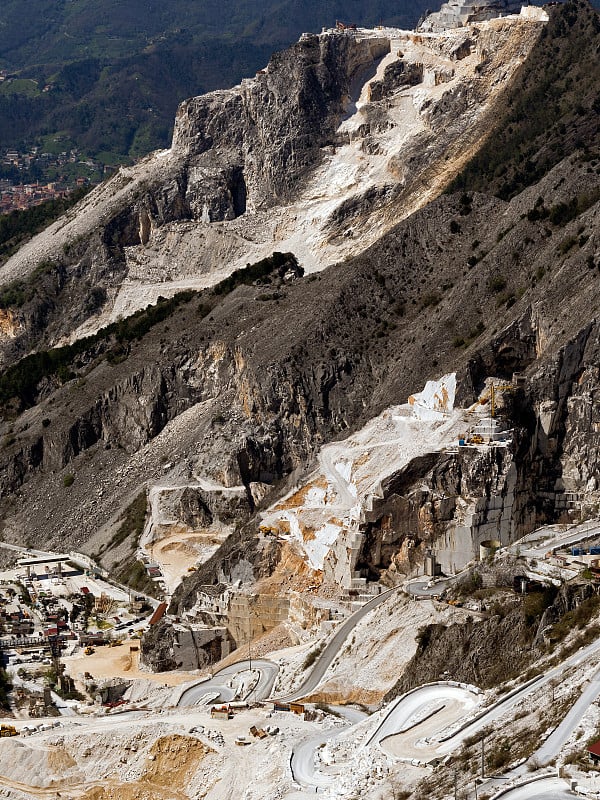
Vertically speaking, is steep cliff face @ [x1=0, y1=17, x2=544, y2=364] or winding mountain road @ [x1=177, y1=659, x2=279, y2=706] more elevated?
steep cliff face @ [x1=0, y1=17, x2=544, y2=364]

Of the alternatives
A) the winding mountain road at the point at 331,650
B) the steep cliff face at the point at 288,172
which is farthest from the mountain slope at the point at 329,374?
the steep cliff face at the point at 288,172

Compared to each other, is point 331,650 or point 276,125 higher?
point 276,125

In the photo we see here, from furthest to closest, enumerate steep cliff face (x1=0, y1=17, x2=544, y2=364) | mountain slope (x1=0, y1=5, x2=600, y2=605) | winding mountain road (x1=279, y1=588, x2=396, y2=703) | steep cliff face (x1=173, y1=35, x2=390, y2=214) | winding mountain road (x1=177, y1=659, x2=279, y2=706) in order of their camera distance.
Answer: steep cliff face (x1=173, y1=35, x2=390, y2=214) → steep cliff face (x1=0, y1=17, x2=544, y2=364) → mountain slope (x1=0, y1=5, x2=600, y2=605) → winding mountain road (x1=177, y1=659, x2=279, y2=706) → winding mountain road (x1=279, y1=588, x2=396, y2=703)

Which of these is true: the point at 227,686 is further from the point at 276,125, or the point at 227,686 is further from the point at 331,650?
the point at 276,125

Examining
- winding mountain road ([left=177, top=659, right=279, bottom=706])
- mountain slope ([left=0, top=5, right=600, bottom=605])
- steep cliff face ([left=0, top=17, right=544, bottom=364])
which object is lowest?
winding mountain road ([left=177, top=659, right=279, bottom=706])

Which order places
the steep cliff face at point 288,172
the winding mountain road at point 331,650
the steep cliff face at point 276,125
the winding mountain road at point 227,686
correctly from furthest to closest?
the steep cliff face at point 276,125 < the steep cliff face at point 288,172 < the winding mountain road at point 227,686 < the winding mountain road at point 331,650

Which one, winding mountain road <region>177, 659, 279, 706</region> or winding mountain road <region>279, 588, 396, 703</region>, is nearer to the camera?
winding mountain road <region>279, 588, 396, 703</region>

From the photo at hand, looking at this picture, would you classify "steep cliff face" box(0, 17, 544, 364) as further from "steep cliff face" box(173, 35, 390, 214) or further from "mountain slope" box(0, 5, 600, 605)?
"mountain slope" box(0, 5, 600, 605)

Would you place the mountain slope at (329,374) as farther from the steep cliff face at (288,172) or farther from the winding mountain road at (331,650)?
the steep cliff face at (288,172)

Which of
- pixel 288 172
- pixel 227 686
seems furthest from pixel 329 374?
pixel 288 172

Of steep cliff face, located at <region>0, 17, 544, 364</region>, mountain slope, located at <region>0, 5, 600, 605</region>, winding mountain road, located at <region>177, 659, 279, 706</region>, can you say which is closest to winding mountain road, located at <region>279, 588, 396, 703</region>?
winding mountain road, located at <region>177, 659, 279, 706</region>

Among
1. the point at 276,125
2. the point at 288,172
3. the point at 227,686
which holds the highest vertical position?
the point at 276,125

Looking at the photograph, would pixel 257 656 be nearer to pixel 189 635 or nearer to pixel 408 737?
pixel 189 635

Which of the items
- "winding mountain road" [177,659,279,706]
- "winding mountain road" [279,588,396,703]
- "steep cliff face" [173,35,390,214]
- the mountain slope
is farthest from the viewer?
"steep cliff face" [173,35,390,214]
